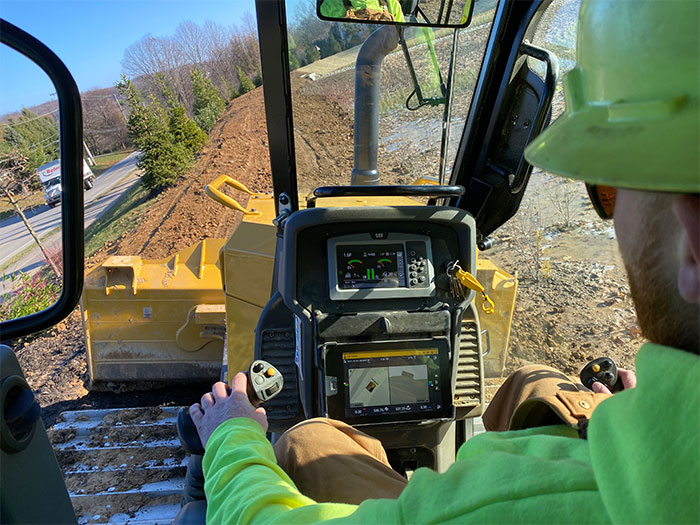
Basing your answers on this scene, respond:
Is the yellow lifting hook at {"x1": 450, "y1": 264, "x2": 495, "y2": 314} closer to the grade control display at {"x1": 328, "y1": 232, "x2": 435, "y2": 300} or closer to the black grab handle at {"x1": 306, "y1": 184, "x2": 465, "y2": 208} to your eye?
the grade control display at {"x1": 328, "y1": 232, "x2": 435, "y2": 300}

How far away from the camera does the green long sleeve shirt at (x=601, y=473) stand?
19.8 inches

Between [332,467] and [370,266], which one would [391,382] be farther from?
[332,467]

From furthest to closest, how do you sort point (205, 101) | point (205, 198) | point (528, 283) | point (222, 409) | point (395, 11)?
1. point (205, 101)
2. point (205, 198)
3. point (528, 283)
4. point (395, 11)
5. point (222, 409)

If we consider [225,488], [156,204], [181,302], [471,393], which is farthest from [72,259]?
[156,204]

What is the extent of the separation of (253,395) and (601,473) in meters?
1.11

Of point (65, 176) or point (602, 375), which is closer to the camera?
point (65, 176)

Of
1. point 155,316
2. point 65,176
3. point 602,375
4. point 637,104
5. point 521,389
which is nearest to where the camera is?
point 637,104

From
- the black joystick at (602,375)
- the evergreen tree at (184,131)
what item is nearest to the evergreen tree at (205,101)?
the evergreen tree at (184,131)

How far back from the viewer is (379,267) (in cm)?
208

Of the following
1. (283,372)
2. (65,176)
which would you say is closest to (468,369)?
(283,372)

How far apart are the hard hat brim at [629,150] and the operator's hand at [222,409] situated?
1.02 meters

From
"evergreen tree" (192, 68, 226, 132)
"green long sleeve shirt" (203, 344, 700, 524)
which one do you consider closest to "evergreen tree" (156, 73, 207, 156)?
"evergreen tree" (192, 68, 226, 132)

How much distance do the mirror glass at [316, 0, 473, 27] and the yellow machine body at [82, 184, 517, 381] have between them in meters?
1.60

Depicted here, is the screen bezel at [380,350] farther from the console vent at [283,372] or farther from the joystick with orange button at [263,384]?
the joystick with orange button at [263,384]
